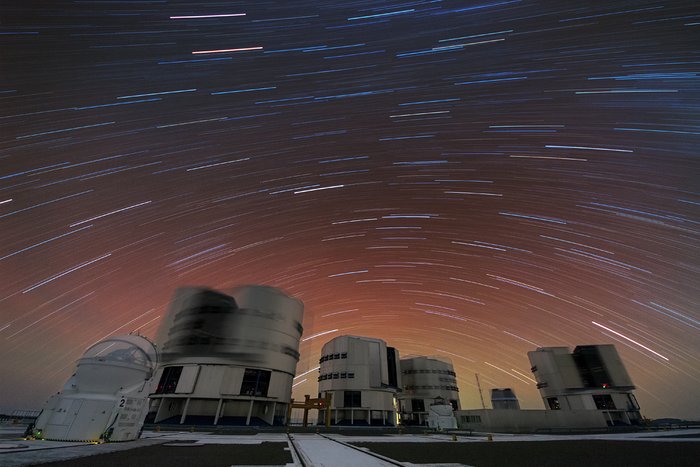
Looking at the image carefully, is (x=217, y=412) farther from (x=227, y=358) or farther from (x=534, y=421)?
(x=534, y=421)

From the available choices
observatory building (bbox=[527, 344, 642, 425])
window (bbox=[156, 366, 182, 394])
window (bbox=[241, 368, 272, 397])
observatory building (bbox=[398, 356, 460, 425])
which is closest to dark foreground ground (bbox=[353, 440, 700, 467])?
window (bbox=[241, 368, 272, 397])

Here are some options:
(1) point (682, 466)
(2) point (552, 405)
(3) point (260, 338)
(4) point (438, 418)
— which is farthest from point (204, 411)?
(2) point (552, 405)

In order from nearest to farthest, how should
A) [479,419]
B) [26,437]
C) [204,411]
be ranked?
[26,437] < [479,419] < [204,411]

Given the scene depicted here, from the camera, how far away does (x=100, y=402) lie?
1064cm

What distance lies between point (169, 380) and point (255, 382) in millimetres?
13675

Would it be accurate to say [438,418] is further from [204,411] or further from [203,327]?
[203,327]

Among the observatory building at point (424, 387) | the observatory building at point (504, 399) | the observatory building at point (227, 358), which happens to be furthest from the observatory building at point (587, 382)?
the observatory building at point (504, 399)

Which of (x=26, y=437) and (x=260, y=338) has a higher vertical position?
(x=260, y=338)

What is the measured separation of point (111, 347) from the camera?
14.4 metres

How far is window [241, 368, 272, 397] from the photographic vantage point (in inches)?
1668

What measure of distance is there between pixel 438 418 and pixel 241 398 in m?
29.4

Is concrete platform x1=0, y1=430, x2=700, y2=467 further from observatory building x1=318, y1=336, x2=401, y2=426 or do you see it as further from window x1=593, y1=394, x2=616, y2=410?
window x1=593, y1=394, x2=616, y2=410

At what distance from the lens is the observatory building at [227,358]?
134 feet

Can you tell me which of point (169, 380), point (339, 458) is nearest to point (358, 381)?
point (169, 380)
